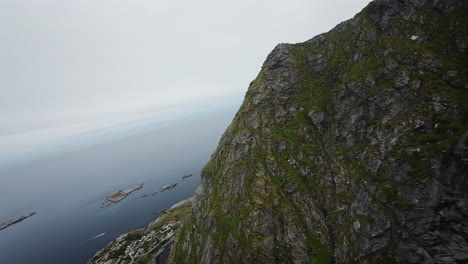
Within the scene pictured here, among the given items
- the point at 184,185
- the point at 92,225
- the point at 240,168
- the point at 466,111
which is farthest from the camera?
the point at 184,185

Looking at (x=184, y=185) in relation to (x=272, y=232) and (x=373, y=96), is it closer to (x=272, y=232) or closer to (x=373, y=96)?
(x=272, y=232)

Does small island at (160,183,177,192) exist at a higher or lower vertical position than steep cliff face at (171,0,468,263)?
lower

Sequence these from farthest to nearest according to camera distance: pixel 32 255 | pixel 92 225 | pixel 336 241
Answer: pixel 92 225 → pixel 32 255 → pixel 336 241

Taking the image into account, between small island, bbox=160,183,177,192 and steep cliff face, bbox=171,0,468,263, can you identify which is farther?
small island, bbox=160,183,177,192

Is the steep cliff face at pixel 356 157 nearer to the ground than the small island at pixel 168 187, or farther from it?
farther from it

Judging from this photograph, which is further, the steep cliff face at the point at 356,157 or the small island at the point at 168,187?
the small island at the point at 168,187

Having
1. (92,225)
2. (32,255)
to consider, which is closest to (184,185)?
(92,225)

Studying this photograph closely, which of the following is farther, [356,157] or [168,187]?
[168,187]

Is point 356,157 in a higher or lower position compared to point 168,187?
higher
